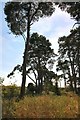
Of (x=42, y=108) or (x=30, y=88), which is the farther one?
(x=30, y=88)

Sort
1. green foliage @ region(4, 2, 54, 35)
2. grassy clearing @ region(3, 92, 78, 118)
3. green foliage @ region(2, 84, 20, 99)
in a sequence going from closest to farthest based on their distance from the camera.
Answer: grassy clearing @ region(3, 92, 78, 118) → green foliage @ region(2, 84, 20, 99) → green foliage @ region(4, 2, 54, 35)

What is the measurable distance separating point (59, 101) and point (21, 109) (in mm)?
1030

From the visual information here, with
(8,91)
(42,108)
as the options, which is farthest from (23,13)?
(42,108)

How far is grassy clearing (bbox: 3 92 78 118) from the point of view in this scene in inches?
253

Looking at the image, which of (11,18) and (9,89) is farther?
(11,18)

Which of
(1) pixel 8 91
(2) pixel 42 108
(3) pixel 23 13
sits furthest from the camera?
(3) pixel 23 13

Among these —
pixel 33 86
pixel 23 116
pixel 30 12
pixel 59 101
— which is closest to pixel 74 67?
pixel 33 86

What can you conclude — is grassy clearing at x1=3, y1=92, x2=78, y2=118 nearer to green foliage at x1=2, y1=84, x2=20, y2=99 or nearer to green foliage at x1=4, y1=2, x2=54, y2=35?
green foliage at x1=2, y1=84, x2=20, y2=99

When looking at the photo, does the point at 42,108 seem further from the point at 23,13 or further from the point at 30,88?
the point at 23,13

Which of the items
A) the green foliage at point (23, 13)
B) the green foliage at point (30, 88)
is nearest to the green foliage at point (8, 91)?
the green foliage at point (30, 88)

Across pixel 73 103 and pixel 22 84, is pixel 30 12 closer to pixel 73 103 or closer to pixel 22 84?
pixel 22 84

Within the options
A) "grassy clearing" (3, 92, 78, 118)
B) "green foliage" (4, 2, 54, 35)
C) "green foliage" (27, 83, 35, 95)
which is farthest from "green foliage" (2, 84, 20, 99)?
"green foliage" (4, 2, 54, 35)

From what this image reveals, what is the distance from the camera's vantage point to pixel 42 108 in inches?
264

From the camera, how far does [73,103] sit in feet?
22.6
